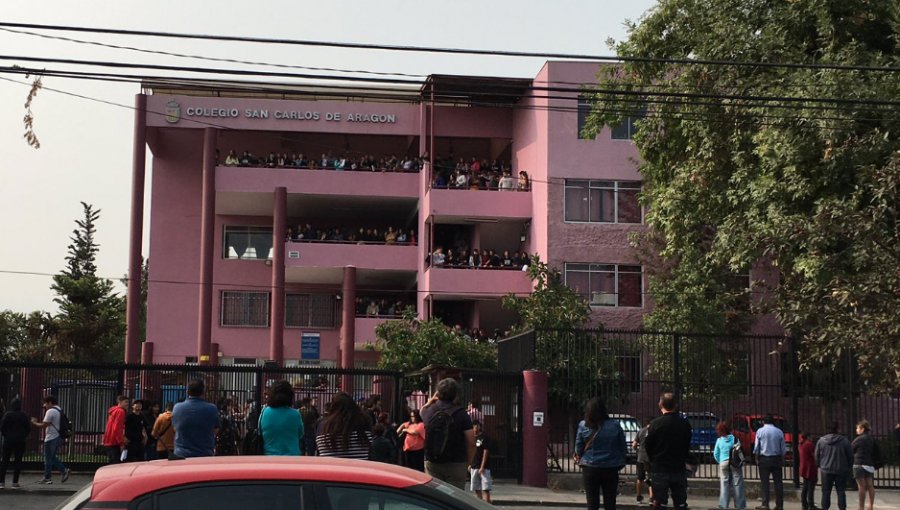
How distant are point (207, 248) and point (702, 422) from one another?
23581 millimetres

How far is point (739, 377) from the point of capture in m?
24.7

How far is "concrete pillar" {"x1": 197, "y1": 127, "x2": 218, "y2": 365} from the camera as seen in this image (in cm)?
4144

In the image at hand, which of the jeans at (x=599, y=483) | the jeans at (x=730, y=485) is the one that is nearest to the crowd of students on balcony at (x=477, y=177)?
the jeans at (x=730, y=485)

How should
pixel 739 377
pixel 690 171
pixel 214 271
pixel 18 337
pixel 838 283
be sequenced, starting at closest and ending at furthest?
pixel 838 283 < pixel 739 377 < pixel 690 171 < pixel 214 271 < pixel 18 337

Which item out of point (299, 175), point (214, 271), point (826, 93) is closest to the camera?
point (826, 93)

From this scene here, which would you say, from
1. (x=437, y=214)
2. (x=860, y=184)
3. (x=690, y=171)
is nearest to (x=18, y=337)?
(x=437, y=214)

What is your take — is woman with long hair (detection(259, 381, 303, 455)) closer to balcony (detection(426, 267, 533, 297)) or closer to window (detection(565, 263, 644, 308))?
window (detection(565, 263, 644, 308))

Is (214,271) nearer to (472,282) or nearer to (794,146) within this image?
(472,282)

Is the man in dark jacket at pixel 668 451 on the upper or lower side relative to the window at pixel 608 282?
lower

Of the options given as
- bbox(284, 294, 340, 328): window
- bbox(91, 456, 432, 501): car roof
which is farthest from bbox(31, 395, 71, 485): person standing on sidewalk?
bbox(284, 294, 340, 328): window

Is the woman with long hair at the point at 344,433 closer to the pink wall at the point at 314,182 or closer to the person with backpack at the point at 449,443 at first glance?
the person with backpack at the point at 449,443

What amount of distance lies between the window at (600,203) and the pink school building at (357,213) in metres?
0.05

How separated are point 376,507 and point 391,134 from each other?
1553 inches

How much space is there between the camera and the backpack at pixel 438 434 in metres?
11.0
